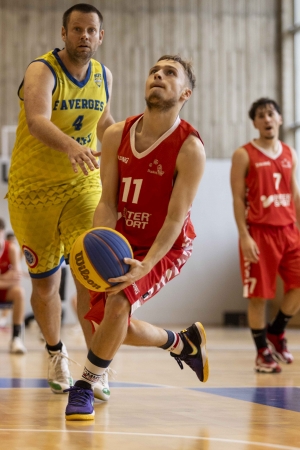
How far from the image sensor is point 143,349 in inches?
330

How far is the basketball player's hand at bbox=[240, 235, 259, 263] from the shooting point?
586 cm

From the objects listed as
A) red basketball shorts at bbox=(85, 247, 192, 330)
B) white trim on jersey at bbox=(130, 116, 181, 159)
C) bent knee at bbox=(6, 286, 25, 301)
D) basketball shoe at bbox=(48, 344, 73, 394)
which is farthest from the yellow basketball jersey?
bent knee at bbox=(6, 286, 25, 301)

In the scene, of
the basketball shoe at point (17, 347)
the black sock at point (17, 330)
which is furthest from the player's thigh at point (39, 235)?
the black sock at point (17, 330)

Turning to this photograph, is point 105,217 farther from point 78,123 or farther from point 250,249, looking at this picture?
point 250,249

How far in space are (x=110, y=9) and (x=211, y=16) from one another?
2.02 metres

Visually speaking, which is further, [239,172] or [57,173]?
[239,172]

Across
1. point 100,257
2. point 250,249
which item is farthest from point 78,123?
point 250,249

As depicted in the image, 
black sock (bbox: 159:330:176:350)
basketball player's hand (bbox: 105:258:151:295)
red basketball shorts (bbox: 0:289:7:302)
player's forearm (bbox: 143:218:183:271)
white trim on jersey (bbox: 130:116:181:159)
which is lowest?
red basketball shorts (bbox: 0:289:7:302)

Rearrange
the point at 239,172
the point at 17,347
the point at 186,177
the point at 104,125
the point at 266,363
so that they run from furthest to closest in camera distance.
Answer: the point at 17,347 < the point at 239,172 < the point at 266,363 < the point at 104,125 < the point at 186,177

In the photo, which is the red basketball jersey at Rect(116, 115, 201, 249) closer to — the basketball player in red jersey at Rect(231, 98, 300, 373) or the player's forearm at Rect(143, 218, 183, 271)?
the player's forearm at Rect(143, 218, 183, 271)

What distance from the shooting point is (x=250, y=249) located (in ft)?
19.2

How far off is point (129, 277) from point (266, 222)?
2841 mm

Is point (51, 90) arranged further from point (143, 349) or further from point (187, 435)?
point (143, 349)

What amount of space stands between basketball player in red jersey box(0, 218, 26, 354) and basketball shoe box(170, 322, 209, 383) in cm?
384
